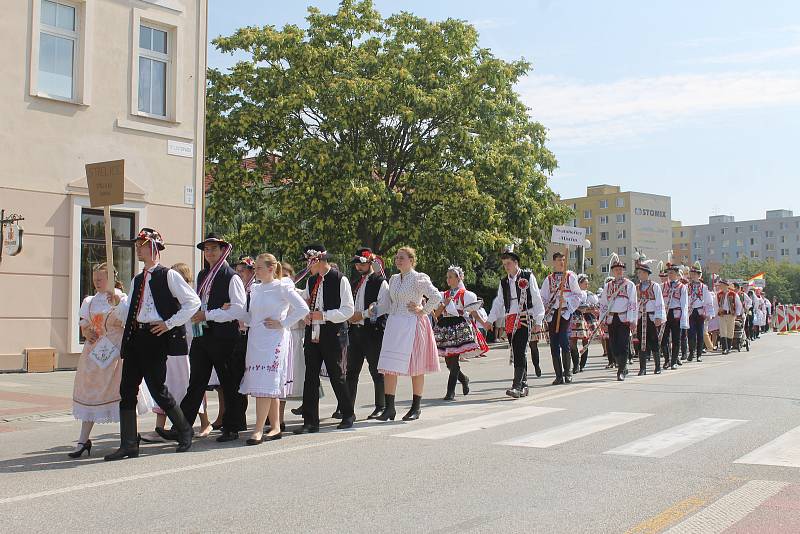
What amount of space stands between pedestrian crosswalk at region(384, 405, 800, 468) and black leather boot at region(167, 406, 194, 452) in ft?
6.59

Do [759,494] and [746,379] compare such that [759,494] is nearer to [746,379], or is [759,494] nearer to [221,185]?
[746,379]

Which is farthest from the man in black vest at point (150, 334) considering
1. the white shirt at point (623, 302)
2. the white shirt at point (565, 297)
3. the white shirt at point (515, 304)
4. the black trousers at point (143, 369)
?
the white shirt at point (623, 302)

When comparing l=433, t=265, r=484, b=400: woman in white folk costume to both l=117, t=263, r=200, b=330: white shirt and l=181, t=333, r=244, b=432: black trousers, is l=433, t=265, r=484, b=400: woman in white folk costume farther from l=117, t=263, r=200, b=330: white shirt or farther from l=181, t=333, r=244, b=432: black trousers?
l=117, t=263, r=200, b=330: white shirt

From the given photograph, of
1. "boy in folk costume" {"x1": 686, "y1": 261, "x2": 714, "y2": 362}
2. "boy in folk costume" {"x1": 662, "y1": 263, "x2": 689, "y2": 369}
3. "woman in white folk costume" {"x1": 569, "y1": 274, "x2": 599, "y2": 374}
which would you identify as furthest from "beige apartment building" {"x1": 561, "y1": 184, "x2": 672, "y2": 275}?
"woman in white folk costume" {"x1": 569, "y1": 274, "x2": 599, "y2": 374}

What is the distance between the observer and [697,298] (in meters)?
20.3

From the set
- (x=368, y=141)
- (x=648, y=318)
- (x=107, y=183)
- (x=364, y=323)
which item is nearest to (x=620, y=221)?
(x=368, y=141)

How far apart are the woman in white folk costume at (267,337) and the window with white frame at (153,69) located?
11.3 m

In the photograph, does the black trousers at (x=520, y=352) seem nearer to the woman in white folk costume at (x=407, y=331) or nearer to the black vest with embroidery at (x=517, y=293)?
the black vest with embroidery at (x=517, y=293)

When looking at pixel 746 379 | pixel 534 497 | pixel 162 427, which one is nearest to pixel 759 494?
pixel 534 497

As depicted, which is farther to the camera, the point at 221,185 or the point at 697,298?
the point at 221,185

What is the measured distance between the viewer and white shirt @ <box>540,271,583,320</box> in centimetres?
1405

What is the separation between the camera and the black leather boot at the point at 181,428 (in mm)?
7785

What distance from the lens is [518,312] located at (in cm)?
1179

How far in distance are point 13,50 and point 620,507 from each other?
47.6 feet
